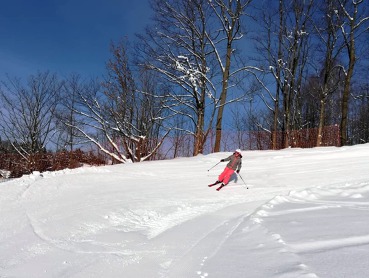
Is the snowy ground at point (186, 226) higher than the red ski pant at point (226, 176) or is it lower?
lower

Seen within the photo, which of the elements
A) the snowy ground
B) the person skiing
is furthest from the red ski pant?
the snowy ground

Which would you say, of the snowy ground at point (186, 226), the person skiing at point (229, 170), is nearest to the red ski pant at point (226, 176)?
the person skiing at point (229, 170)

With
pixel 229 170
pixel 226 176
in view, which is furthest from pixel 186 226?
pixel 229 170

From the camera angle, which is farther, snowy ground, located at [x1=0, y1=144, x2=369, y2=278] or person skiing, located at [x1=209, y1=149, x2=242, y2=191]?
person skiing, located at [x1=209, y1=149, x2=242, y2=191]

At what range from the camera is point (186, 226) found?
214 inches

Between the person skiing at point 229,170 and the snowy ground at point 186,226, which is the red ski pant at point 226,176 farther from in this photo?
the snowy ground at point 186,226

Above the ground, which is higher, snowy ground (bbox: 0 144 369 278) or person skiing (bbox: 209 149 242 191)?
person skiing (bbox: 209 149 242 191)

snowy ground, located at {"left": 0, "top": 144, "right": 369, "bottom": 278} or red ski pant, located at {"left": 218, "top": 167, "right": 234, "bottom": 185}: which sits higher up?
red ski pant, located at {"left": 218, "top": 167, "right": 234, "bottom": 185}

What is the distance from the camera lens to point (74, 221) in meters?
5.77

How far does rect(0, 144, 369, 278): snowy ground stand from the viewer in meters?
3.37

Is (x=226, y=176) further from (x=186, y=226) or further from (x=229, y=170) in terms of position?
(x=186, y=226)

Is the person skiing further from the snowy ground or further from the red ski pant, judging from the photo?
the snowy ground

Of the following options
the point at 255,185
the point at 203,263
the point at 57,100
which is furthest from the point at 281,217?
the point at 57,100

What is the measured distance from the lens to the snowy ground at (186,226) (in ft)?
11.1
